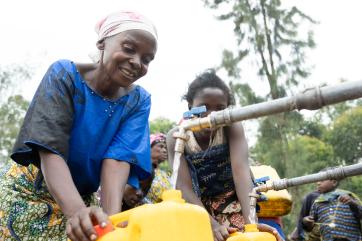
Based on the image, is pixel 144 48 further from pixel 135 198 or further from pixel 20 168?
pixel 135 198

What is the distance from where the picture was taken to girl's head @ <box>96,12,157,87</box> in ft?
5.51

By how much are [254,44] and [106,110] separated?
9.99m

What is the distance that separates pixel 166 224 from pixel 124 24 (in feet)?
2.90

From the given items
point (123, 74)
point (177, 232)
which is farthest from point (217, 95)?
point (177, 232)

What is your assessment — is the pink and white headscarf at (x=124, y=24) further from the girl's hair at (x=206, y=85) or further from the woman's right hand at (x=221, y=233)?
the girl's hair at (x=206, y=85)

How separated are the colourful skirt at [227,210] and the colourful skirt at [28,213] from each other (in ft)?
3.95

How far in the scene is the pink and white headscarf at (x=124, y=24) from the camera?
172 cm

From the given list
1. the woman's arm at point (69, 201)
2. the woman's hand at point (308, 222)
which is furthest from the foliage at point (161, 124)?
the woman's arm at point (69, 201)

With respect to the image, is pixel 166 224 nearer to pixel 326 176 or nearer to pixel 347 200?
pixel 326 176

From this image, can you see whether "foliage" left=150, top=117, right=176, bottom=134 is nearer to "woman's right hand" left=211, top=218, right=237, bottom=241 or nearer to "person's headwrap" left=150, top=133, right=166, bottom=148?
"person's headwrap" left=150, top=133, right=166, bottom=148

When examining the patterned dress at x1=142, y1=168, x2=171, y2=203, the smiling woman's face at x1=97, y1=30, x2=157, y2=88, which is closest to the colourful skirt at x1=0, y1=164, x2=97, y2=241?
the smiling woman's face at x1=97, y1=30, x2=157, y2=88

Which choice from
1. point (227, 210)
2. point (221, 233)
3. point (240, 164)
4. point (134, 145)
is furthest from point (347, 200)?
point (134, 145)

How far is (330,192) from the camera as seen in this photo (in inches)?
216

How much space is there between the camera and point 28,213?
1800mm
